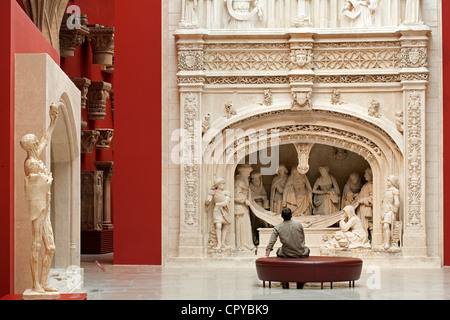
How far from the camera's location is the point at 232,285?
13672 mm

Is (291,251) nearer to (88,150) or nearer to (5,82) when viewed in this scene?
(5,82)

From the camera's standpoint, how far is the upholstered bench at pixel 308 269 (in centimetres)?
1246

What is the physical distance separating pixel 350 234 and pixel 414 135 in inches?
86.5

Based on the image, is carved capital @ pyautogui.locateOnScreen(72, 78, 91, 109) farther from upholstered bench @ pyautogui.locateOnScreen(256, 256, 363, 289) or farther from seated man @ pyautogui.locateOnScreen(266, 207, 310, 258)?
upholstered bench @ pyautogui.locateOnScreen(256, 256, 363, 289)

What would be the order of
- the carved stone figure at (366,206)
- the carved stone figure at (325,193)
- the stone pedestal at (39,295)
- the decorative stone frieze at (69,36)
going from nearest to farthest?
the stone pedestal at (39,295) < the carved stone figure at (366,206) < the carved stone figure at (325,193) < the decorative stone frieze at (69,36)

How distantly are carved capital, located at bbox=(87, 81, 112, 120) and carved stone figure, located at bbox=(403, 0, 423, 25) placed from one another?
8.34m

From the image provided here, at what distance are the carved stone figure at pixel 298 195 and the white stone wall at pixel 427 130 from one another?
2358 millimetres

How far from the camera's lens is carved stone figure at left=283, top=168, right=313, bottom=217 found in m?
18.0

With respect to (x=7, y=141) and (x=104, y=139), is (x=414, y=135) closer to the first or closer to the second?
(x=7, y=141)

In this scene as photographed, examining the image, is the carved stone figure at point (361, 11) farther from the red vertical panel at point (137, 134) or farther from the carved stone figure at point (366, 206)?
the red vertical panel at point (137, 134)

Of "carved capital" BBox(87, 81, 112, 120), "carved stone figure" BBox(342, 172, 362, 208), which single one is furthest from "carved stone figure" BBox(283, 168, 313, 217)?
"carved capital" BBox(87, 81, 112, 120)

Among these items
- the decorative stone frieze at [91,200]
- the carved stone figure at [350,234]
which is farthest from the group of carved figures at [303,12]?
the decorative stone frieze at [91,200]

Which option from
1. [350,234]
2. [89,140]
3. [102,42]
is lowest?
[350,234]

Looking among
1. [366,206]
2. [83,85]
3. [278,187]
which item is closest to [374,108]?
[366,206]
